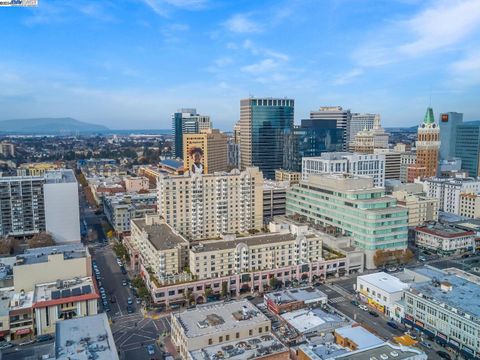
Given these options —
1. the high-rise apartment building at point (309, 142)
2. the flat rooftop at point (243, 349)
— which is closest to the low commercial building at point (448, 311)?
the flat rooftop at point (243, 349)

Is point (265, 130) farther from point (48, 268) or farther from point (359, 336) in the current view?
point (359, 336)

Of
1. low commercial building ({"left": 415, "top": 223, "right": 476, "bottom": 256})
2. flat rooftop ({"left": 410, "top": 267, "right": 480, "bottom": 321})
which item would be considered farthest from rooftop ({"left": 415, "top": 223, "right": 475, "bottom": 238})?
flat rooftop ({"left": 410, "top": 267, "right": 480, "bottom": 321})

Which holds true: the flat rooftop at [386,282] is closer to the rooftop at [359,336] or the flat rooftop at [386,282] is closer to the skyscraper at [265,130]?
the rooftop at [359,336]

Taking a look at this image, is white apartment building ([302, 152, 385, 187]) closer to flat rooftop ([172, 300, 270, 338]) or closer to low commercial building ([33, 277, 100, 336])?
flat rooftop ([172, 300, 270, 338])

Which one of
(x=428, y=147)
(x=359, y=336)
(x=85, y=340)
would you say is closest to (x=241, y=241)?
(x=359, y=336)

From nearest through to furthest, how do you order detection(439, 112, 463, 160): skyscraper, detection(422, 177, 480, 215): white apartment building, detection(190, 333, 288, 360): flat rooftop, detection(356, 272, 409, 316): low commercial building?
detection(190, 333, 288, 360): flat rooftop, detection(356, 272, 409, 316): low commercial building, detection(422, 177, 480, 215): white apartment building, detection(439, 112, 463, 160): skyscraper

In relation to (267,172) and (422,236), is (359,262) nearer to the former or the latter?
(422,236)
